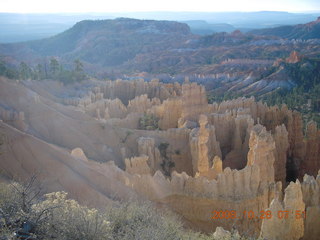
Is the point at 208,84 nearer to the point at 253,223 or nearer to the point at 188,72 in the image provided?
the point at 188,72

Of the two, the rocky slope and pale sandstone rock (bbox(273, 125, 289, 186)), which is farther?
pale sandstone rock (bbox(273, 125, 289, 186))

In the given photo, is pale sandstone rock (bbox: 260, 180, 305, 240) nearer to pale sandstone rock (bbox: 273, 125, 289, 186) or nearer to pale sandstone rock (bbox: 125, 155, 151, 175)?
pale sandstone rock (bbox: 125, 155, 151, 175)

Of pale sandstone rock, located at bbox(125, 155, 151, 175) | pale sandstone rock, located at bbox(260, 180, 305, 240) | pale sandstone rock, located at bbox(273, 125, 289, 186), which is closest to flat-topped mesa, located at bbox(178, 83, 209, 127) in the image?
pale sandstone rock, located at bbox(273, 125, 289, 186)

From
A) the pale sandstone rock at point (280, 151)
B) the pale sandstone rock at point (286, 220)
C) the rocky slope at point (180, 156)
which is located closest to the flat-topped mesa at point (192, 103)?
the rocky slope at point (180, 156)

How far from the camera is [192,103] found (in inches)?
1101

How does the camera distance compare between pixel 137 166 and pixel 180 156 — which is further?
Result: pixel 180 156

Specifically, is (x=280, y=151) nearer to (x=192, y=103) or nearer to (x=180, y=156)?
(x=180, y=156)

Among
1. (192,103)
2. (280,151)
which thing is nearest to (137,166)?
(280,151)

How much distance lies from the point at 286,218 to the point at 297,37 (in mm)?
126928

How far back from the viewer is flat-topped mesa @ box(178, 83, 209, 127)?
27.8 m

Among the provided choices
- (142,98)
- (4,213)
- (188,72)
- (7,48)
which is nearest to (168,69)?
(188,72)

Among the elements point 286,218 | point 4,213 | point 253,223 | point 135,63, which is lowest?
point 135,63

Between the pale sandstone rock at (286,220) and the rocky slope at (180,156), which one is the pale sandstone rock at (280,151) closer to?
the rocky slope at (180,156)

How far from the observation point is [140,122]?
90.9 feet
